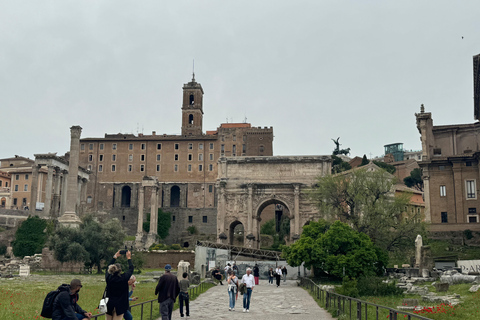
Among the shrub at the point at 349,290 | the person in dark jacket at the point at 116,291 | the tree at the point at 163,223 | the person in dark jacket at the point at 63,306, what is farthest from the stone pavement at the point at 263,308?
the tree at the point at 163,223

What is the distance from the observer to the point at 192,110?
91688mm

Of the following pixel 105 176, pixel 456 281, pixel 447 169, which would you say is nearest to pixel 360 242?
pixel 456 281

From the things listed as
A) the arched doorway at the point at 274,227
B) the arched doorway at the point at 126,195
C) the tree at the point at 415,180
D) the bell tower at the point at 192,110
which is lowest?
the arched doorway at the point at 274,227

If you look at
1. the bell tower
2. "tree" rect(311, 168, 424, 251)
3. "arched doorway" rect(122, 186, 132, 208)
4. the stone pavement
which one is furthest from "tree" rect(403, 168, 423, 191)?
the stone pavement

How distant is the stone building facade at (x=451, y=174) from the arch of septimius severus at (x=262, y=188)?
389 inches

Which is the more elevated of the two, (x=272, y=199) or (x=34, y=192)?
(x=34, y=192)

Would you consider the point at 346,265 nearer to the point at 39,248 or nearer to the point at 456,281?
the point at 456,281

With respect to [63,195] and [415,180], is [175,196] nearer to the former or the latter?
[63,195]

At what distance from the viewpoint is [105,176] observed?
274 ft

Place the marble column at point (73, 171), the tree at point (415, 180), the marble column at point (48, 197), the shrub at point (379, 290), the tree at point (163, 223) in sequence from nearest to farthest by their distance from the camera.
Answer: the shrub at point (379, 290) < the marble column at point (73, 171) < the marble column at point (48, 197) < the tree at point (163, 223) < the tree at point (415, 180)

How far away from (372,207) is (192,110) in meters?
60.8

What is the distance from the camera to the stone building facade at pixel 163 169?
81.8 metres

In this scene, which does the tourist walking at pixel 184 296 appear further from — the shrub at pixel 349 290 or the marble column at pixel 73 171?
Result: the marble column at pixel 73 171

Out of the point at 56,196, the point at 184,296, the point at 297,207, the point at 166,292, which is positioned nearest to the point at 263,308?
the point at 184,296
